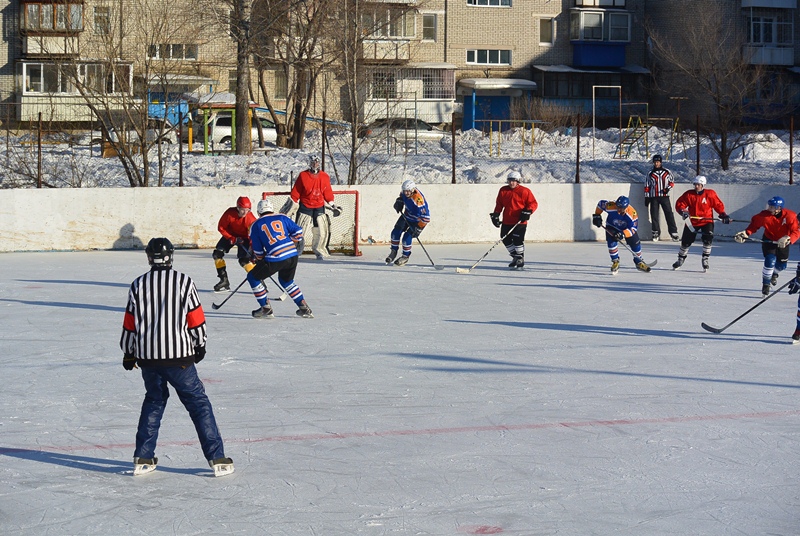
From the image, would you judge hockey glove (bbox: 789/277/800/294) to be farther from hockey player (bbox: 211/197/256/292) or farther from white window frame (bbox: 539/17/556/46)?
white window frame (bbox: 539/17/556/46)

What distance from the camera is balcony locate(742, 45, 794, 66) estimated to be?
41031 mm

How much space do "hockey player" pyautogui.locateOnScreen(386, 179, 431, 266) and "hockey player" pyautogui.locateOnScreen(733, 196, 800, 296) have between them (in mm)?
4409

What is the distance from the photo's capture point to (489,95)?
41.4 meters

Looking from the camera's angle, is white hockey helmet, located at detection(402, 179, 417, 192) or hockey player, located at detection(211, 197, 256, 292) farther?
white hockey helmet, located at detection(402, 179, 417, 192)

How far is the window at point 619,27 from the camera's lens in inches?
1656

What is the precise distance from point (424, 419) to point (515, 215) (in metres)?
8.57

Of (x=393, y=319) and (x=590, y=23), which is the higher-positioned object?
(x=590, y=23)

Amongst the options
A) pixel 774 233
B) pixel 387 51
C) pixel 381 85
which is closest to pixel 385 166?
pixel 381 85

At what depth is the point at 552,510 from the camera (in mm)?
4805

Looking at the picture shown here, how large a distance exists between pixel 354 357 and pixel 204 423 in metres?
3.20

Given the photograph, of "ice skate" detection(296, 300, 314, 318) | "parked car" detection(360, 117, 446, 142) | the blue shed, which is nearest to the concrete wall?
"parked car" detection(360, 117, 446, 142)

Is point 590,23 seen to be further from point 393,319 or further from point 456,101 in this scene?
point 393,319

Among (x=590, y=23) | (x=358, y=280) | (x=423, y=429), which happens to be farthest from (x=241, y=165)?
(x=590, y=23)

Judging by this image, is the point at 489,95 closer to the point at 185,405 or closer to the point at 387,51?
the point at 387,51
